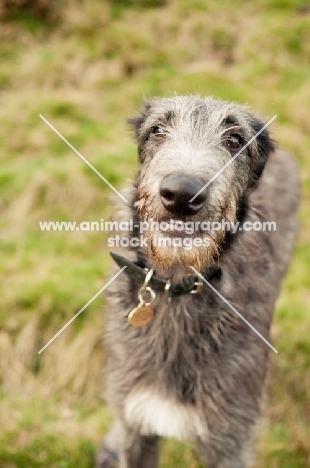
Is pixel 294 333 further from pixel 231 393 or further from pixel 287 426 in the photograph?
pixel 231 393

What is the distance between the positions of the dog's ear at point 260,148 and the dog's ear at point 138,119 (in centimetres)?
71

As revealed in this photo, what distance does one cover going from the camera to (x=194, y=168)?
2.58 meters

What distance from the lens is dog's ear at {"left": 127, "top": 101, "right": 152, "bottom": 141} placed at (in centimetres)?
352

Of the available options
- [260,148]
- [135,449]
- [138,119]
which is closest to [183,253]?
[260,148]

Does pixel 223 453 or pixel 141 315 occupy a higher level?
pixel 141 315

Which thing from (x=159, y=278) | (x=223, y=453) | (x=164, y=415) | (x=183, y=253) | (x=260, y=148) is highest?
(x=260, y=148)

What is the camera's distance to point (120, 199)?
11.6 feet

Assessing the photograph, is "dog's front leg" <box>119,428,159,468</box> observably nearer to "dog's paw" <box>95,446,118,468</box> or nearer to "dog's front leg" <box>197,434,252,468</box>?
"dog's paw" <box>95,446,118,468</box>

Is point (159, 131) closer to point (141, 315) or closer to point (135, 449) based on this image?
point (141, 315)

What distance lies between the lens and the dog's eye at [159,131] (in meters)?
3.12

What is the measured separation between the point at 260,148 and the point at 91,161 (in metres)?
4.56

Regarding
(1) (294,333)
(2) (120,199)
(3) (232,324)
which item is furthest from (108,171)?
(3) (232,324)

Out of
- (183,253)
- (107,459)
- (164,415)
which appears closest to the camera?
(183,253)

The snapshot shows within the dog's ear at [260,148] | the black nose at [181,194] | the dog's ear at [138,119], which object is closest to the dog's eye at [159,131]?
the dog's ear at [138,119]
